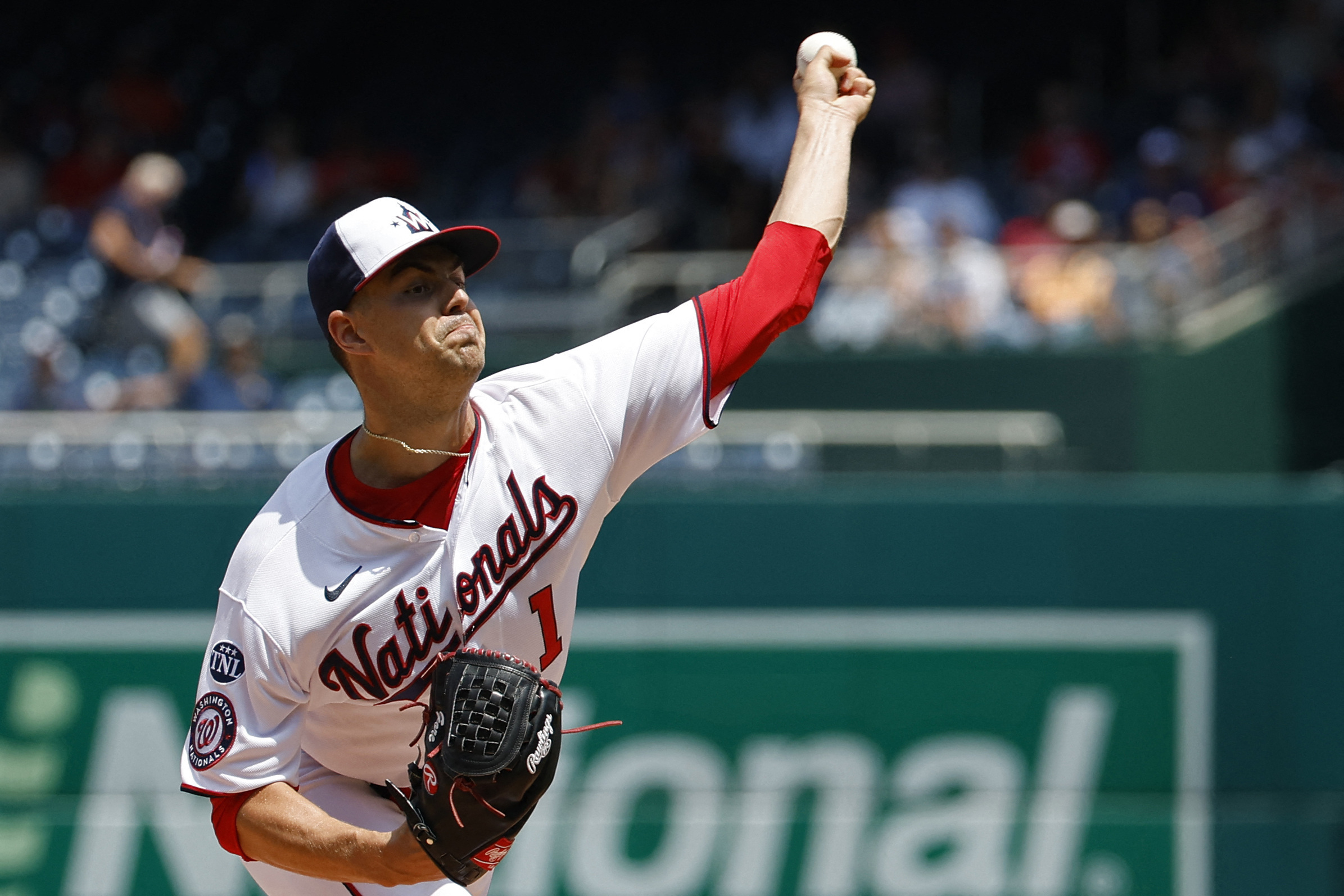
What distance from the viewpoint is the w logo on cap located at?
2.85 metres

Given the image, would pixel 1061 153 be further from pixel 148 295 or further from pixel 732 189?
pixel 148 295

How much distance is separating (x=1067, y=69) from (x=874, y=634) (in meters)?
6.81

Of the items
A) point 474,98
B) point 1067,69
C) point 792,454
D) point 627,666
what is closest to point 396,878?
point 627,666

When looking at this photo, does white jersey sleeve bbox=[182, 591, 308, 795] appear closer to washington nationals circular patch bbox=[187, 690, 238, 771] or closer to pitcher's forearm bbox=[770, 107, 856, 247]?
washington nationals circular patch bbox=[187, 690, 238, 771]

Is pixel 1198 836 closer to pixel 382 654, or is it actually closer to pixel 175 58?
pixel 382 654

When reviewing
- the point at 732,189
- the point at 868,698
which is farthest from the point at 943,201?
the point at 868,698

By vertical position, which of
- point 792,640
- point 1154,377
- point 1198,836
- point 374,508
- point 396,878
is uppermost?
point 374,508

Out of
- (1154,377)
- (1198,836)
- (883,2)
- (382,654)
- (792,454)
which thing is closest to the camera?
(382,654)

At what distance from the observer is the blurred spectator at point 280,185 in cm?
1079

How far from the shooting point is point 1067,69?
1165 cm

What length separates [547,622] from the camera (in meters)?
3.08

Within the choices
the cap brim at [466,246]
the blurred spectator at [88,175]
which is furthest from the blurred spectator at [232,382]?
→ the cap brim at [466,246]

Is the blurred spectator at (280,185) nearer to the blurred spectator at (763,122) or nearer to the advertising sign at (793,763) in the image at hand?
the blurred spectator at (763,122)

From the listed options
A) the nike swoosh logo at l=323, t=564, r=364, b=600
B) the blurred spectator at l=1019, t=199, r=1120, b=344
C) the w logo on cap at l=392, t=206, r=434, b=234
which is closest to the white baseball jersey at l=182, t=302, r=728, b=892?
the nike swoosh logo at l=323, t=564, r=364, b=600
